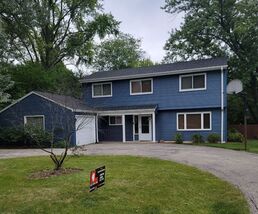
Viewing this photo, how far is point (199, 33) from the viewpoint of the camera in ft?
91.0

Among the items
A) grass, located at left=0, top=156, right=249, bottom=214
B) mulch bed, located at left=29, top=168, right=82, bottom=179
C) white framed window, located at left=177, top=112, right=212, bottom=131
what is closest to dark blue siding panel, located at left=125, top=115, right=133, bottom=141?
white framed window, located at left=177, top=112, right=212, bottom=131

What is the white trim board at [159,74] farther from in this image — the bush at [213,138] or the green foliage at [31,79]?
the bush at [213,138]

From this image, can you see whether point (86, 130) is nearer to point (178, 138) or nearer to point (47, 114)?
point (47, 114)

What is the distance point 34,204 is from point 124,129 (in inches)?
663

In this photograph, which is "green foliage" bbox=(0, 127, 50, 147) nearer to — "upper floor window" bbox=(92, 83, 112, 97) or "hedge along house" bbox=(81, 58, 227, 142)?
"hedge along house" bbox=(81, 58, 227, 142)

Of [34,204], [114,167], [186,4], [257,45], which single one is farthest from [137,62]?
[34,204]

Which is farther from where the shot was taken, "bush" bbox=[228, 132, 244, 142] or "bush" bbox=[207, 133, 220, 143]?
"bush" bbox=[228, 132, 244, 142]

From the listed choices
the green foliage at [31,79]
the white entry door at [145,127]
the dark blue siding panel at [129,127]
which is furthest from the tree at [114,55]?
the white entry door at [145,127]

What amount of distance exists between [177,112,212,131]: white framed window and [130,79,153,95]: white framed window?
300 cm

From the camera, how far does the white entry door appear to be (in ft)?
74.9

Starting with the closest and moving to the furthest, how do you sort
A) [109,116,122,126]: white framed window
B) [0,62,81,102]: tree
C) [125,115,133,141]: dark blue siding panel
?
[125,115,133,141]: dark blue siding panel
[109,116,122,126]: white framed window
[0,62,81,102]: tree

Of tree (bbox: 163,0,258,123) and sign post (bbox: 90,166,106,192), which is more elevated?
tree (bbox: 163,0,258,123)

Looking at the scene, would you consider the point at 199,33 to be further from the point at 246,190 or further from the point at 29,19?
the point at 246,190

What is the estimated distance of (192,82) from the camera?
21406mm
